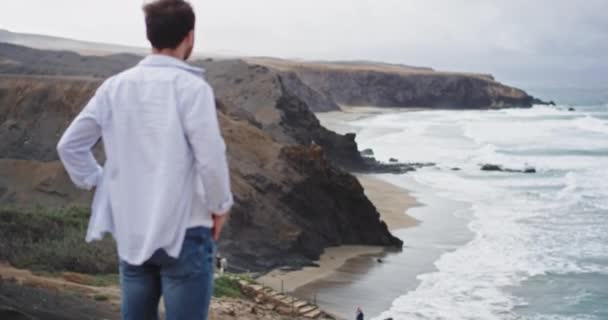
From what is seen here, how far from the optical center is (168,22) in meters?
3.13

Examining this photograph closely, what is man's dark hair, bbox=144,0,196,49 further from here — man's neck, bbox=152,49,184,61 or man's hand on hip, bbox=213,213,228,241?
man's hand on hip, bbox=213,213,228,241

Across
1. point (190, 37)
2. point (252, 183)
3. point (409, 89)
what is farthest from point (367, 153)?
point (409, 89)

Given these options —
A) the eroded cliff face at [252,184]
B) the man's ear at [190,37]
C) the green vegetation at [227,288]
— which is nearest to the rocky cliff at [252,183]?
the eroded cliff face at [252,184]

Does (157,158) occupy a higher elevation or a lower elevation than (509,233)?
higher

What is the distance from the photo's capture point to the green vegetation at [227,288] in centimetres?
1371

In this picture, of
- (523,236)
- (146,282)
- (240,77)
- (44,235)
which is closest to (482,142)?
(240,77)

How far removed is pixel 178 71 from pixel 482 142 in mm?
58421

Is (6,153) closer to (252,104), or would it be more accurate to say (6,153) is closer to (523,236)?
(523,236)

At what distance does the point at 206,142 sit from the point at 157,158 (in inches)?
6.7

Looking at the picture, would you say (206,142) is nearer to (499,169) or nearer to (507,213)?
(507,213)

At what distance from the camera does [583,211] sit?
1194 inches

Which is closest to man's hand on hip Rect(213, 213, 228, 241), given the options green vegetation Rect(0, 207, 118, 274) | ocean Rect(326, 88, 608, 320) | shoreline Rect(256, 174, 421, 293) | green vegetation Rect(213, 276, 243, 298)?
green vegetation Rect(0, 207, 118, 274)

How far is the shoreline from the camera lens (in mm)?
19922

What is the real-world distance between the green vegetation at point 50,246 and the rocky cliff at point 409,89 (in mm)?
100605
